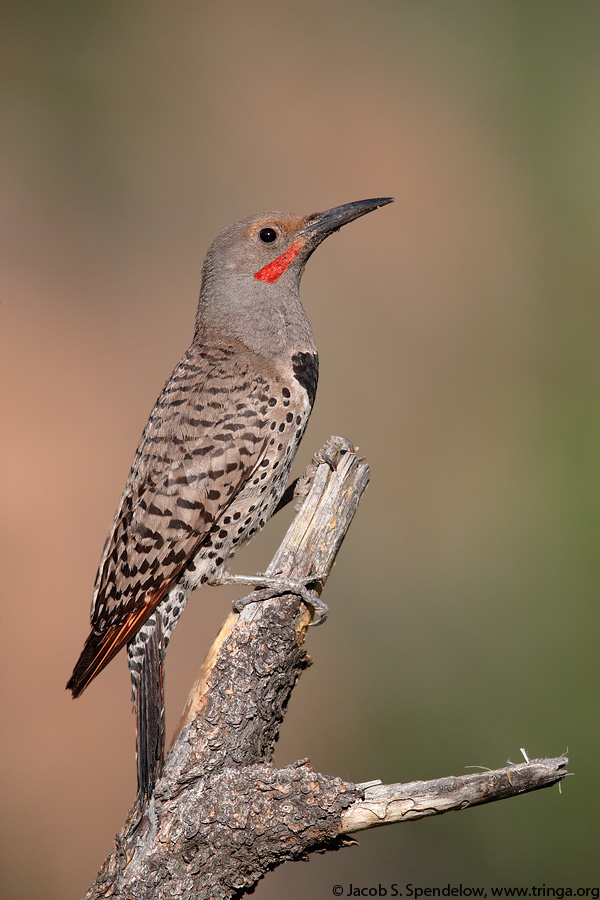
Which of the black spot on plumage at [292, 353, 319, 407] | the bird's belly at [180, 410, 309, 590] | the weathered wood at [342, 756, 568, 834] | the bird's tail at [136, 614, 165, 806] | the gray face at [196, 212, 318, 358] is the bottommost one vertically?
the weathered wood at [342, 756, 568, 834]

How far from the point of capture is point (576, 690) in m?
4.66

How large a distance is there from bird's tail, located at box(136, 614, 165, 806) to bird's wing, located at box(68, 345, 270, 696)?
0.15m

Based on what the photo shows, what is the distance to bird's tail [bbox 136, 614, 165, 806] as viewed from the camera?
7.68ft

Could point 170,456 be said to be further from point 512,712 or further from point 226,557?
point 512,712

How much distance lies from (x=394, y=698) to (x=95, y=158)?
406cm

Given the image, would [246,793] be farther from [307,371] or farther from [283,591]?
[307,371]

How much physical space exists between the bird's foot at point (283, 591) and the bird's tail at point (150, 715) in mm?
373

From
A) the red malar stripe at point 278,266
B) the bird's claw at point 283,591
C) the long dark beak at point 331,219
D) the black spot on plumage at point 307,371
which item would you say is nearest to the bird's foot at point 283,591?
the bird's claw at point 283,591

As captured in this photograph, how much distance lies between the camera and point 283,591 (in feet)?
8.25

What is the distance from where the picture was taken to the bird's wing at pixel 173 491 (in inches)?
105

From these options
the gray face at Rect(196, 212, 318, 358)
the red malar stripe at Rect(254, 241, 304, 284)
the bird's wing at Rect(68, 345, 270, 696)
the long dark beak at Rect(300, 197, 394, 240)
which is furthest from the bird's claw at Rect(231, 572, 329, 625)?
the long dark beak at Rect(300, 197, 394, 240)

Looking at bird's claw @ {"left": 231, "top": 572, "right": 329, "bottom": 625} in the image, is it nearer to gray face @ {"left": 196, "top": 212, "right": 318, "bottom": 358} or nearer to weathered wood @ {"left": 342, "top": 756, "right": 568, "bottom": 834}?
weathered wood @ {"left": 342, "top": 756, "right": 568, "bottom": 834}

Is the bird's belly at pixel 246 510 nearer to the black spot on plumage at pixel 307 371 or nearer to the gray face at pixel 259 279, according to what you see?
the black spot on plumage at pixel 307 371

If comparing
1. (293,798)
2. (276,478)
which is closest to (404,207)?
(276,478)
